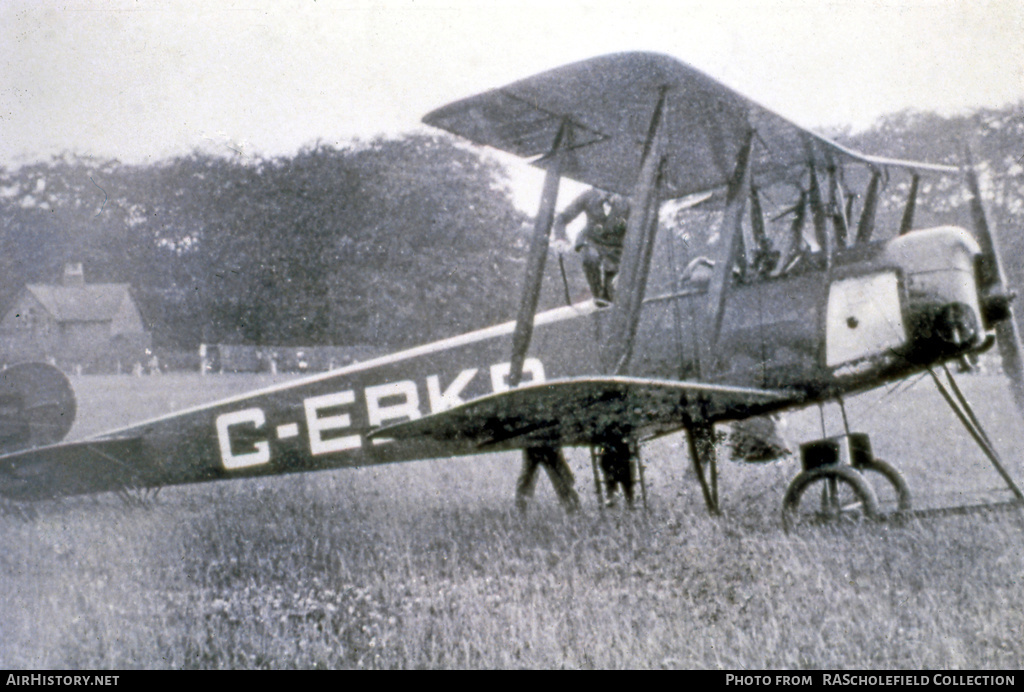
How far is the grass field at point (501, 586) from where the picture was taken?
2.26 metres

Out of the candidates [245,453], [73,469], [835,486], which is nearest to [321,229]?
[73,469]

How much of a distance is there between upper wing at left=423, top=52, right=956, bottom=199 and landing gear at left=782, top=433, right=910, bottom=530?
1604 millimetres

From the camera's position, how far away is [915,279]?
10.8 feet

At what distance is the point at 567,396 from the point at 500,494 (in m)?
2.40

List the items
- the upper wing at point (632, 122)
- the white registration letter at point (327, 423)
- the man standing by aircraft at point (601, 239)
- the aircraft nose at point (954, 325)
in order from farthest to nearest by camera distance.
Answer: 1. the man standing by aircraft at point (601, 239)
2. the white registration letter at point (327, 423)
3. the aircraft nose at point (954, 325)
4. the upper wing at point (632, 122)

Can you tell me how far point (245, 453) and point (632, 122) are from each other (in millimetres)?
2988

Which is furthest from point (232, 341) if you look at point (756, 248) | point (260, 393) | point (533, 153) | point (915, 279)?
point (915, 279)

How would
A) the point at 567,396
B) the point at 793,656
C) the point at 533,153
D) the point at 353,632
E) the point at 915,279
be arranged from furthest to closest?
the point at 533,153, the point at 915,279, the point at 567,396, the point at 353,632, the point at 793,656

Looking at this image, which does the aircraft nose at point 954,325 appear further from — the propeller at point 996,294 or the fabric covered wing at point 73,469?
the fabric covered wing at point 73,469

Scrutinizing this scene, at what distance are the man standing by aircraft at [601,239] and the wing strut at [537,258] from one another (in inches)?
43.3

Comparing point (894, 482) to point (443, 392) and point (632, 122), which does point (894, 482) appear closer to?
point (632, 122)

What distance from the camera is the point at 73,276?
4594mm

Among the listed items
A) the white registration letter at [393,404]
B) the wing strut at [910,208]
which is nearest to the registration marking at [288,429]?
the white registration letter at [393,404]
